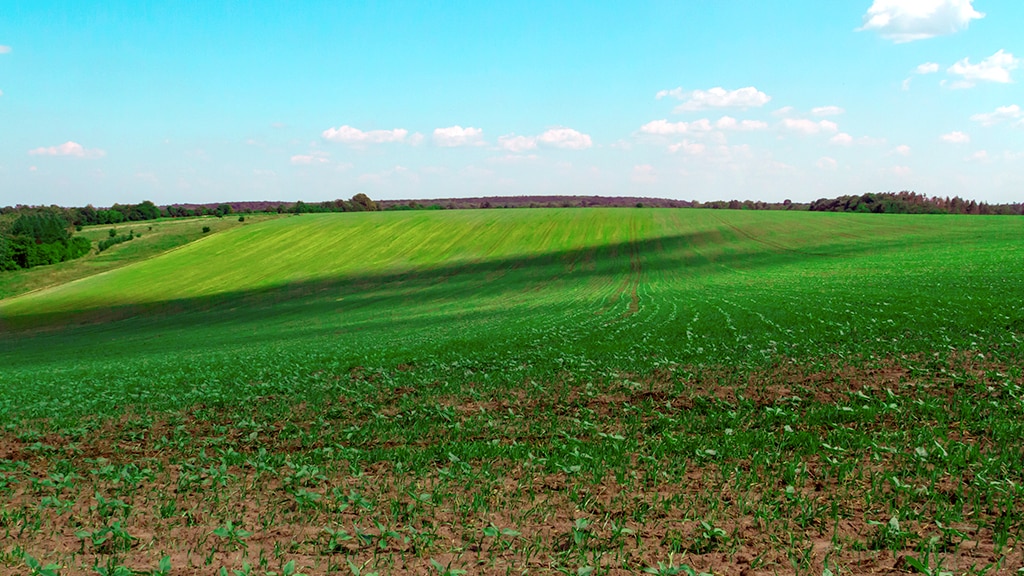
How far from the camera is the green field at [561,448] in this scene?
6324mm

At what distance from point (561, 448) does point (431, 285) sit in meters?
53.0

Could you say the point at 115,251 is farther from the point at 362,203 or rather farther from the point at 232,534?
the point at 232,534

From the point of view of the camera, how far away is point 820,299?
30.4 meters

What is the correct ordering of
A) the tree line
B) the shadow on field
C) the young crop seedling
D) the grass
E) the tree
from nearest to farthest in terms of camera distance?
the young crop seedling, the shadow on field, the grass, the tree line, the tree

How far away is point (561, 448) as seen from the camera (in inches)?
369

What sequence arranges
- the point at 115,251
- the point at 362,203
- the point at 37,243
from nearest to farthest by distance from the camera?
the point at 37,243
the point at 115,251
the point at 362,203

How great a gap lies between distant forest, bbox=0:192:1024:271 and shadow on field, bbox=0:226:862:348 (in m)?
34.4

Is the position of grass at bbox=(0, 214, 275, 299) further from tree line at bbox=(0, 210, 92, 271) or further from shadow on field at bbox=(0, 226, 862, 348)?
shadow on field at bbox=(0, 226, 862, 348)

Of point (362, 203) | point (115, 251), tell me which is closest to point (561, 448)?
point (115, 251)

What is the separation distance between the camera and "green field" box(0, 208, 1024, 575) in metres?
6.32

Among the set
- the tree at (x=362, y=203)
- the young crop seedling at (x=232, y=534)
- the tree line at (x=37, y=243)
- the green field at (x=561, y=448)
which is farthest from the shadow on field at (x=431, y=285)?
the tree at (x=362, y=203)

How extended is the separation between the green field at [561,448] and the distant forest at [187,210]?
77.6 meters

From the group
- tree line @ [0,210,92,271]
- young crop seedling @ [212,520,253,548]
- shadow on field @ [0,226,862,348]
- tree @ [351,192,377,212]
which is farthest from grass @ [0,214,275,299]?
young crop seedling @ [212,520,253,548]

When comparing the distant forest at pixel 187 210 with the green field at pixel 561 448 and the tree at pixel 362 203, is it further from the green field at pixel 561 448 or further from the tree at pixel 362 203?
the green field at pixel 561 448
